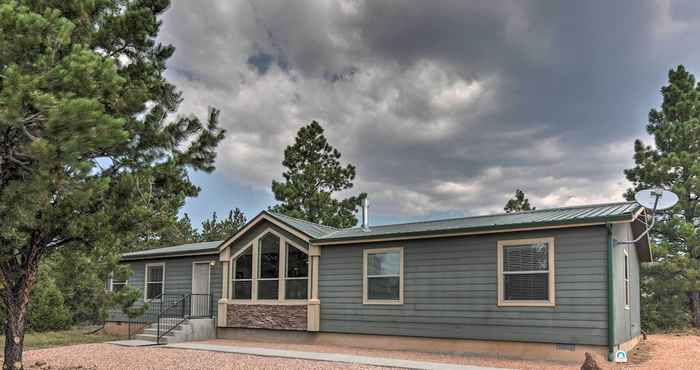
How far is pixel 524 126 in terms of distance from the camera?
1739 cm

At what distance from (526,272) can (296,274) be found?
6310 mm

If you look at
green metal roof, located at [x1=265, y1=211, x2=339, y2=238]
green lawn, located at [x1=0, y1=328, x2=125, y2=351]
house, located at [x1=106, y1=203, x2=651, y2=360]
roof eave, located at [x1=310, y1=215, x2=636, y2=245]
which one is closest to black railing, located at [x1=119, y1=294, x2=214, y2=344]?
house, located at [x1=106, y1=203, x2=651, y2=360]

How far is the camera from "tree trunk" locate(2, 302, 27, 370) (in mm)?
8133

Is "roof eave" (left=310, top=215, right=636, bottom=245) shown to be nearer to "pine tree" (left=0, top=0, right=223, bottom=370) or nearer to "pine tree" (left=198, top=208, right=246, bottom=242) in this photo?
"pine tree" (left=0, top=0, right=223, bottom=370)

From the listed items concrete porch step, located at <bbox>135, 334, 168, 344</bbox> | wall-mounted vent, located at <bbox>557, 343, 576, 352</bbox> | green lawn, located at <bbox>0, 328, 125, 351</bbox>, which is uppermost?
wall-mounted vent, located at <bbox>557, 343, 576, 352</bbox>

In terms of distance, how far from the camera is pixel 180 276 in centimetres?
1731

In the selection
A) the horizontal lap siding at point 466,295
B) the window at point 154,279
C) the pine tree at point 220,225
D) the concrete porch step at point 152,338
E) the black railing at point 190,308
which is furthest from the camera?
the pine tree at point 220,225

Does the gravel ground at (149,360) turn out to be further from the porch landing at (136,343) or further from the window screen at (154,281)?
the window screen at (154,281)

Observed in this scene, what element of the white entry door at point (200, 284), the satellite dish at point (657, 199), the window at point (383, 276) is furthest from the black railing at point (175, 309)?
the satellite dish at point (657, 199)

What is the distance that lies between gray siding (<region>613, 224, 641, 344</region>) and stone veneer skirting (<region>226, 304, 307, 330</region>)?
7457mm

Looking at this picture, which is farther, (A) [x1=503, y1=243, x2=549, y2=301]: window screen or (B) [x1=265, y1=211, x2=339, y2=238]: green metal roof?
(B) [x1=265, y1=211, x2=339, y2=238]: green metal roof

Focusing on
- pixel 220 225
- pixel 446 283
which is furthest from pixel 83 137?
pixel 220 225

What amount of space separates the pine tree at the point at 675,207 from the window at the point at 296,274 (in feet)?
38.2

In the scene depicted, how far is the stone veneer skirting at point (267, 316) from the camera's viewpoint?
13945 millimetres
